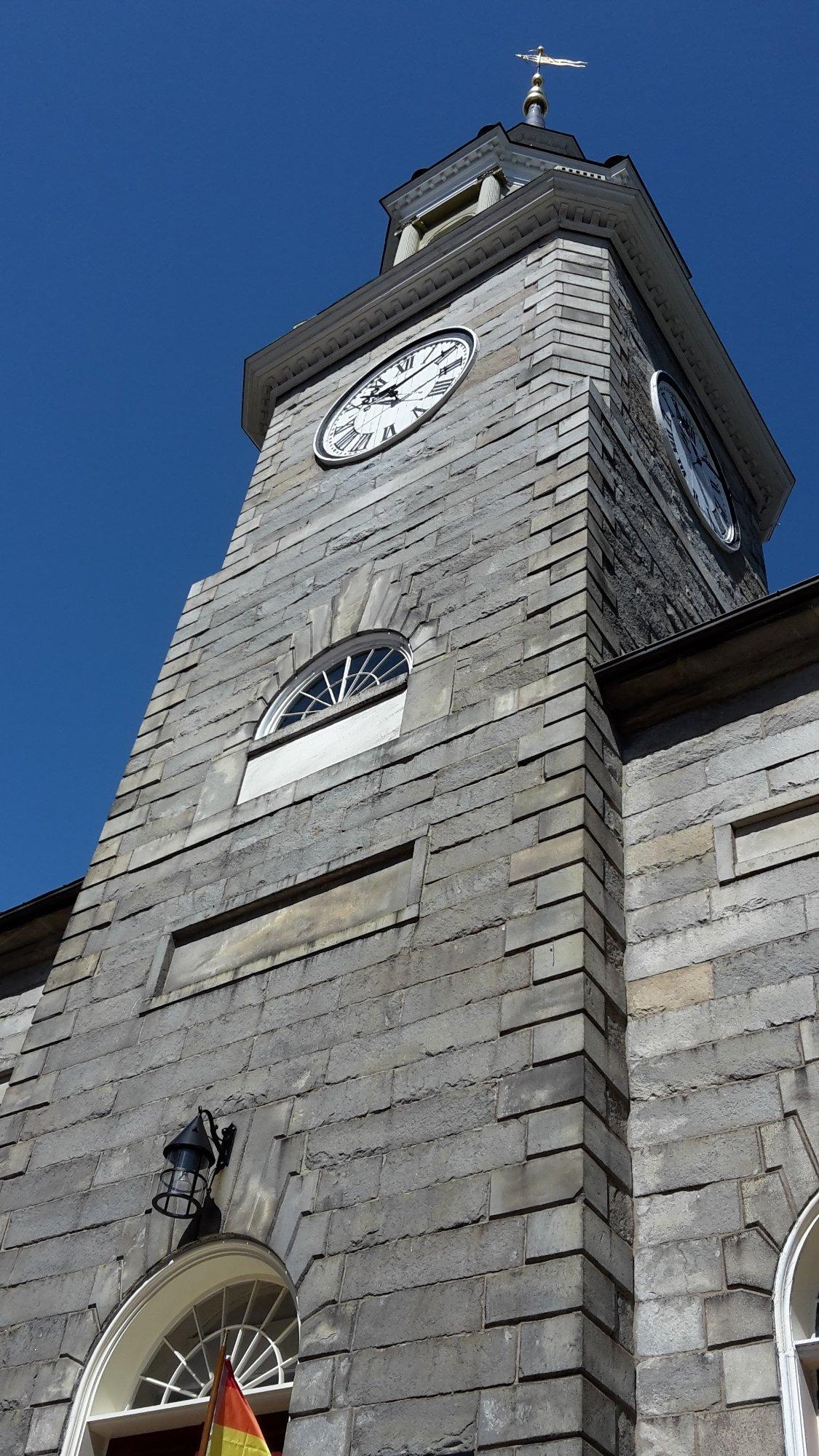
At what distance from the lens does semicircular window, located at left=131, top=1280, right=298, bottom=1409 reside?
7.02 meters

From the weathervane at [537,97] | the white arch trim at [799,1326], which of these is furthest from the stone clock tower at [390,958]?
the weathervane at [537,97]

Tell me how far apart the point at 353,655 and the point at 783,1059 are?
5091 mm

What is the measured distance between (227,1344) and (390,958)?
2.20m

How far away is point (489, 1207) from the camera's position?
626cm

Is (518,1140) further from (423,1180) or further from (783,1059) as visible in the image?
(783,1059)

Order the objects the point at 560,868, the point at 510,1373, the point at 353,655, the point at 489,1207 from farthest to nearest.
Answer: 1. the point at 353,655
2. the point at 560,868
3. the point at 489,1207
4. the point at 510,1373

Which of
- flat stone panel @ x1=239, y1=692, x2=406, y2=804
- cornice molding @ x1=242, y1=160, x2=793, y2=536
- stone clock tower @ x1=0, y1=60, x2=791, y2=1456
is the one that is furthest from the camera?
cornice molding @ x1=242, y1=160, x2=793, y2=536

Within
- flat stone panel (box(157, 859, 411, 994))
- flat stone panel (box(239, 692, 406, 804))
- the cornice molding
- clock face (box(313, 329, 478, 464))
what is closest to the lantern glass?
flat stone panel (box(157, 859, 411, 994))

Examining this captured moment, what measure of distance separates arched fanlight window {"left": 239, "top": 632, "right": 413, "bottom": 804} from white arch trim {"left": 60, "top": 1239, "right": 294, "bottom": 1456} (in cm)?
332

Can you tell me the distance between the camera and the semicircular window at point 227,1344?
23.0 feet

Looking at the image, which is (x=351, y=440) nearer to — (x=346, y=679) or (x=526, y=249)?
(x=526, y=249)

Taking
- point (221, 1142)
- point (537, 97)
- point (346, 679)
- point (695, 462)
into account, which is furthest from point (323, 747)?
point (537, 97)

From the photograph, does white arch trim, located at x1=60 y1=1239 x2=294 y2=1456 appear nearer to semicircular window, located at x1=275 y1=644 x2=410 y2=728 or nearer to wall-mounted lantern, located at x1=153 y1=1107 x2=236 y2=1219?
wall-mounted lantern, located at x1=153 y1=1107 x2=236 y2=1219

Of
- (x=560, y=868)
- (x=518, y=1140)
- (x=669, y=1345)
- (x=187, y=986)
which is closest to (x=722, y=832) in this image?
(x=560, y=868)
